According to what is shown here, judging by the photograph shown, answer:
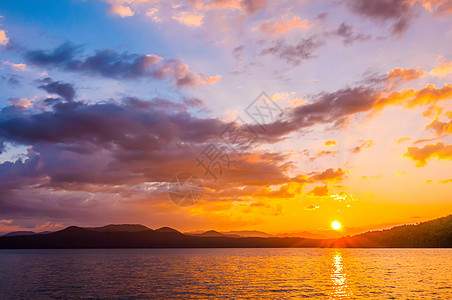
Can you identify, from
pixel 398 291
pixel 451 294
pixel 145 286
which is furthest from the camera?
pixel 145 286

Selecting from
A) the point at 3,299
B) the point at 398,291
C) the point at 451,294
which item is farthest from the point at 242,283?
the point at 3,299

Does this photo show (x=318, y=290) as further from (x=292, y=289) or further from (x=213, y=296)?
(x=213, y=296)

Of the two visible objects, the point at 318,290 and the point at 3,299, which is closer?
the point at 3,299

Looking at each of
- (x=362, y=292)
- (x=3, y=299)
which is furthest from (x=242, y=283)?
(x=3, y=299)

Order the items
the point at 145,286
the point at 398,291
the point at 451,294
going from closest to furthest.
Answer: the point at 451,294 < the point at 398,291 < the point at 145,286

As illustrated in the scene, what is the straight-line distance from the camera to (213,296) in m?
68.4

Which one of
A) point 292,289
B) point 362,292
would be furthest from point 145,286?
point 362,292

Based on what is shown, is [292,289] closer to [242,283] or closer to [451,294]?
[242,283]

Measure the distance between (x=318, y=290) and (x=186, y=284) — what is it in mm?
32105

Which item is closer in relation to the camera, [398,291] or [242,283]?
[398,291]

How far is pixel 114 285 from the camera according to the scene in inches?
3450

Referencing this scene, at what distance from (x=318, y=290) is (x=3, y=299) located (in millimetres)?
63840

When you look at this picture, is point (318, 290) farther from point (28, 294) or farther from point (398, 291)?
point (28, 294)

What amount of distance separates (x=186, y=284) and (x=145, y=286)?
10.0 m
